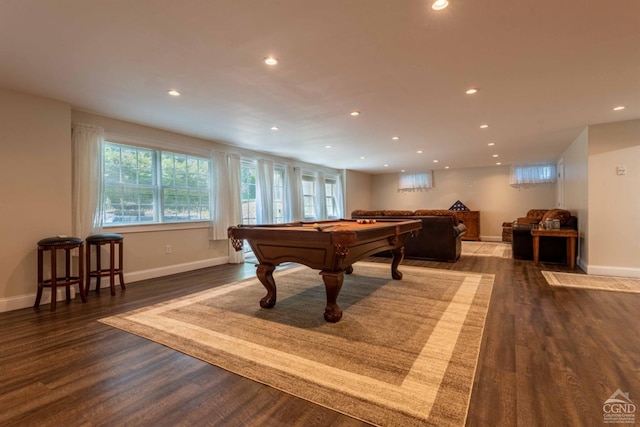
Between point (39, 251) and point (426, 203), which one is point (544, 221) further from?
point (39, 251)

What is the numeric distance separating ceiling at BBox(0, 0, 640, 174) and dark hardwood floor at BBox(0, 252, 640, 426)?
2.24 meters

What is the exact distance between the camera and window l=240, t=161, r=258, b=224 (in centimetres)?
618

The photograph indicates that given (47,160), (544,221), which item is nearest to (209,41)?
(47,160)

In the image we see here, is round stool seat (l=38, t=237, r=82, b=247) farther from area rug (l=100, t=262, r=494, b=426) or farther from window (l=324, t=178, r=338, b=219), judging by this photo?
window (l=324, t=178, r=338, b=219)

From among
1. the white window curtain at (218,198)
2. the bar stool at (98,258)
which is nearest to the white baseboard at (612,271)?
the white window curtain at (218,198)

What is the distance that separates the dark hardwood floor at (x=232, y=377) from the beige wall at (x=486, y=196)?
6.60 metres

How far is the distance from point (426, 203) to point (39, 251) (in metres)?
9.72

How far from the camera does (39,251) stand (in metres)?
3.15

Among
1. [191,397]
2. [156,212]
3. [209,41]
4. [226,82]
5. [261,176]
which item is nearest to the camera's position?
[191,397]

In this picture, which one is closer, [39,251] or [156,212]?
[39,251]

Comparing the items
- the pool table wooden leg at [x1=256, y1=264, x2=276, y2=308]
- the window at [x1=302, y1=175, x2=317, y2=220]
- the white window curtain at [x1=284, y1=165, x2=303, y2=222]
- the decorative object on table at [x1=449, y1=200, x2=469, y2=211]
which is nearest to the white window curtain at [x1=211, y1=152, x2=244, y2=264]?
the white window curtain at [x1=284, y1=165, x2=303, y2=222]

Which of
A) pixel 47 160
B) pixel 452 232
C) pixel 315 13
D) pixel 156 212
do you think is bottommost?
pixel 452 232

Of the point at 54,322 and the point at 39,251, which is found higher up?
the point at 39,251

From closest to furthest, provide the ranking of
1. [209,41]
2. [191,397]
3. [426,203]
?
[191,397] < [209,41] < [426,203]
